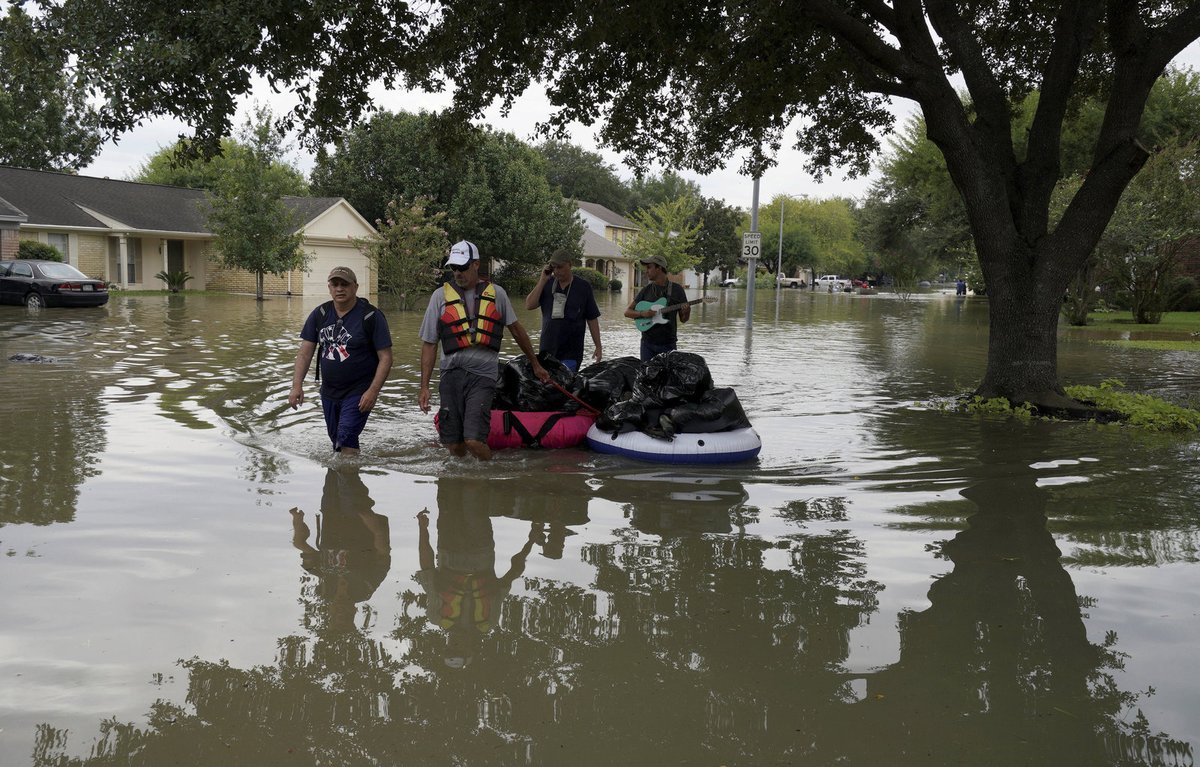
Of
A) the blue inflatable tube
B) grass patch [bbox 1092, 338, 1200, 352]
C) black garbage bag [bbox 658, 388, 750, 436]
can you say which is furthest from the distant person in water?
grass patch [bbox 1092, 338, 1200, 352]

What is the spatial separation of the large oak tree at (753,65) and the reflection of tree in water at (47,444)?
10.1ft

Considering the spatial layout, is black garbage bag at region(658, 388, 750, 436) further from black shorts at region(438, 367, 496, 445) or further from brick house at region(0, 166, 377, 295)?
brick house at region(0, 166, 377, 295)

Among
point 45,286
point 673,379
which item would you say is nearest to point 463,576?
point 673,379

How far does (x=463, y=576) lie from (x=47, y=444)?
5341 mm

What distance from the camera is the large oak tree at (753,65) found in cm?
932

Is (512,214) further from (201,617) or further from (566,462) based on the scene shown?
(201,617)

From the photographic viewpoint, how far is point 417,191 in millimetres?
47969

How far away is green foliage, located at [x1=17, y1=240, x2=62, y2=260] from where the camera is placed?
109 ft

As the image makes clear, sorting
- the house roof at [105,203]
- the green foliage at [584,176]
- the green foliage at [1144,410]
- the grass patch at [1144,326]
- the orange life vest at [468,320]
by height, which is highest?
the green foliage at [584,176]

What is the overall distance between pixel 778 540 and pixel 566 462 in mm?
2824

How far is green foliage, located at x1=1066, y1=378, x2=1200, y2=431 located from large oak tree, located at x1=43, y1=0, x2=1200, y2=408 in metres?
0.56

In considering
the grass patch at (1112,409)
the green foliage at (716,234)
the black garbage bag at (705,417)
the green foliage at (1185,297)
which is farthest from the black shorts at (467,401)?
the green foliage at (716,234)

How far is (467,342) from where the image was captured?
7.69 m

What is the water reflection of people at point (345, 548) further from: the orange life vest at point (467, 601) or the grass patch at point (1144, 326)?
the grass patch at point (1144, 326)
